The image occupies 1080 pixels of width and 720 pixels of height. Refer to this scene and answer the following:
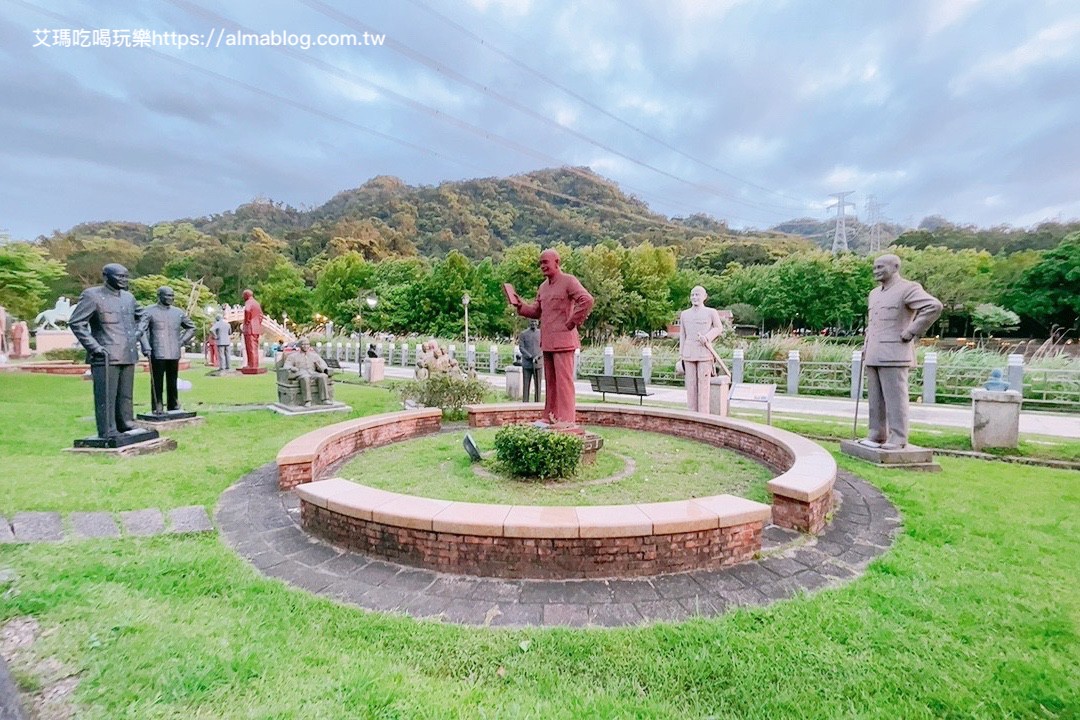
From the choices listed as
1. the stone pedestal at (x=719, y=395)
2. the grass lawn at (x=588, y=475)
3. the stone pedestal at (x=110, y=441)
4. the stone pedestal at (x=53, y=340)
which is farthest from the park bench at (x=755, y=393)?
the stone pedestal at (x=53, y=340)

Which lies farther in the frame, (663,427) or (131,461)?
(663,427)

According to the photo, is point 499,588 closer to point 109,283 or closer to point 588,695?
point 588,695

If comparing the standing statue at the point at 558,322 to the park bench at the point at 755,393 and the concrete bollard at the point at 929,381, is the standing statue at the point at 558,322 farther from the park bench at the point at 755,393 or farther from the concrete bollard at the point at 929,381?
the concrete bollard at the point at 929,381

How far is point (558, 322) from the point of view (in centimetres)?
583

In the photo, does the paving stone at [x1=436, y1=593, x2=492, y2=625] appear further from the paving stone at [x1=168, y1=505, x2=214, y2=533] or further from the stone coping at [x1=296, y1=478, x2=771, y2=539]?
the paving stone at [x1=168, y1=505, x2=214, y2=533]

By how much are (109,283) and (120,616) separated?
538 centimetres

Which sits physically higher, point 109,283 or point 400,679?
point 109,283

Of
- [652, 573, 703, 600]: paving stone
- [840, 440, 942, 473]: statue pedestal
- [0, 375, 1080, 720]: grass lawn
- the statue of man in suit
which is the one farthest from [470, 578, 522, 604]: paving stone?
the statue of man in suit

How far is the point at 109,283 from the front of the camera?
634 centimetres

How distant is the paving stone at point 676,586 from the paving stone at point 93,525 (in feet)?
13.2

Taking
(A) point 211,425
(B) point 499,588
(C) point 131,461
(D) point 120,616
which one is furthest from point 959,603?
(A) point 211,425

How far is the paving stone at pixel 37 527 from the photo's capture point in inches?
147

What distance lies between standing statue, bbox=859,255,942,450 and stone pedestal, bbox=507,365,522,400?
313 inches

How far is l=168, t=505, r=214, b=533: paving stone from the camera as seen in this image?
4039 mm
